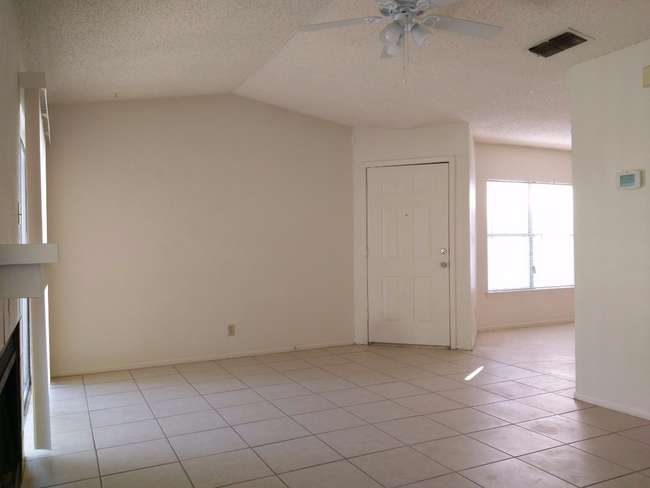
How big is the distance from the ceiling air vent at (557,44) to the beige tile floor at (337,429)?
242cm

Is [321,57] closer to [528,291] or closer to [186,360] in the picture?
[186,360]

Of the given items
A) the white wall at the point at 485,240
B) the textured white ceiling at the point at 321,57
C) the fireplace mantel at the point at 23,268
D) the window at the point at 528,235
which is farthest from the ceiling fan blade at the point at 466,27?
the window at the point at 528,235

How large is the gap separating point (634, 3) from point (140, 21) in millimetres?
2805

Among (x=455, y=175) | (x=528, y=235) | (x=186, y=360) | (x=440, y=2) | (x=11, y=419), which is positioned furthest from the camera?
(x=528, y=235)

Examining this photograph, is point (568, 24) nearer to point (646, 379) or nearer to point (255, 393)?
point (646, 379)

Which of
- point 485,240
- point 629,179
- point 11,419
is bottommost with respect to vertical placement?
point 11,419

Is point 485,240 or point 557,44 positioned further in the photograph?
point 485,240

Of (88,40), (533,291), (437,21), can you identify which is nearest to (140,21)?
(88,40)

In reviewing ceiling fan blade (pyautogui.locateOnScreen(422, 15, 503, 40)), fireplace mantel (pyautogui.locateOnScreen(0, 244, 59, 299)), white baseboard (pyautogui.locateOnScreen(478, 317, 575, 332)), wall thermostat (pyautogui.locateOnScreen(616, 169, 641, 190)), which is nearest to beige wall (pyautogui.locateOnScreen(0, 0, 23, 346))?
fireplace mantel (pyautogui.locateOnScreen(0, 244, 59, 299))

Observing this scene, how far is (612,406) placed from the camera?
3.57m

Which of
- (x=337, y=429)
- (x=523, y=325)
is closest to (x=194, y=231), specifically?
(x=337, y=429)

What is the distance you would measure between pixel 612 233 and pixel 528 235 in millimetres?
3606

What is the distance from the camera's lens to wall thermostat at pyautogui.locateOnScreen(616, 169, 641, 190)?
11.1 ft

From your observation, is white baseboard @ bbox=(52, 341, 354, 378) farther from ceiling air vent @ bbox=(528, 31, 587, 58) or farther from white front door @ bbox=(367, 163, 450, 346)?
ceiling air vent @ bbox=(528, 31, 587, 58)
